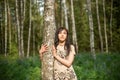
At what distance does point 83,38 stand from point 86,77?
94.5 ft

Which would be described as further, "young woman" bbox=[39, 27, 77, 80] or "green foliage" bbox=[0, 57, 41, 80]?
"green foliage" bbox=[0, 57, 41, 80]

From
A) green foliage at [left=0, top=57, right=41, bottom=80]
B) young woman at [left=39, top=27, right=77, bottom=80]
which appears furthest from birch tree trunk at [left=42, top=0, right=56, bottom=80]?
green foliage at [left=0, top=57, right=41, bottom=80]

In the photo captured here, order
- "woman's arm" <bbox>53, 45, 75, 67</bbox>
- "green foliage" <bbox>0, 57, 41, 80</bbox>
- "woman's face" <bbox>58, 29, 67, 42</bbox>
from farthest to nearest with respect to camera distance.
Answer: "green foliage" <bbox>0, 57, 41, 80</bbox> < "woman's face" <bbox>58, 29, 67, 42</bbox> < "woman's arm" <bbox>53, 45, 75, 67</bbox>

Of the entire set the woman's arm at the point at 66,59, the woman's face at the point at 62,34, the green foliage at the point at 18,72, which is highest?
the woman's face at the point at 62,34

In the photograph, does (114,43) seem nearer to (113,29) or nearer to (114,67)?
(113,29)

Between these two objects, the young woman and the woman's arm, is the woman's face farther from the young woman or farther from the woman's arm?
the woman's arm

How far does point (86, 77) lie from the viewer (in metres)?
11.1

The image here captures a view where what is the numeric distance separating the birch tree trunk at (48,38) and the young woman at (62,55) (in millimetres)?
74

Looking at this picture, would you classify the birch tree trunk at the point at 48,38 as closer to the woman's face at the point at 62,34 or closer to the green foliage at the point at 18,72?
the woman's face at the point at 62,34

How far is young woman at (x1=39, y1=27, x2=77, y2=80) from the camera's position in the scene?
18.7 feet

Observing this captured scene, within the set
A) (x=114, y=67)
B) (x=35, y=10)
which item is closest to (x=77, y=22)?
(x=35, y=10)

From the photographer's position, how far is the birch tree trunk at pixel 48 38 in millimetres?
5715

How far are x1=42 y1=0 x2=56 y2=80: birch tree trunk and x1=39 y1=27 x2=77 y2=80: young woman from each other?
0.07 metres

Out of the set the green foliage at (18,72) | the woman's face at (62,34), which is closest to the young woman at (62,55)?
the woman's face at (62,34)
